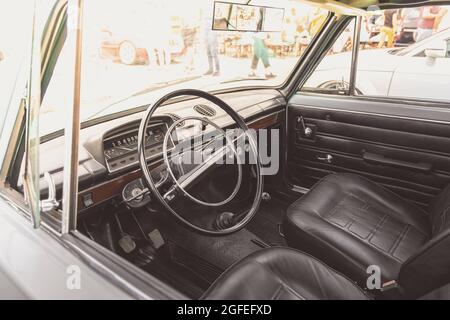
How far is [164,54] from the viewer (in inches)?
184

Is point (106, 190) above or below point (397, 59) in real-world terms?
below

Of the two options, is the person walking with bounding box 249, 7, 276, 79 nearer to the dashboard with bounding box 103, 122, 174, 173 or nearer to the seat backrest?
the dashboard with bounding box 103, 122, 174, 173

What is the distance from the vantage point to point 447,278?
43.3 inches

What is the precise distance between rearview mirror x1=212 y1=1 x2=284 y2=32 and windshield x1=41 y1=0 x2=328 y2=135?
3 cm

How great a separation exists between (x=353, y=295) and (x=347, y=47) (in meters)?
1.77

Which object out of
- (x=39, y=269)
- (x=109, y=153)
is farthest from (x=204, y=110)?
(x=39, y=269)

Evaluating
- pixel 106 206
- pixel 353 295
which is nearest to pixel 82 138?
pixel 106 206

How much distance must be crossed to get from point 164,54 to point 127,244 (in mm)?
3425

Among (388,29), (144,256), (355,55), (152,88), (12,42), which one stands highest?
(388,29)

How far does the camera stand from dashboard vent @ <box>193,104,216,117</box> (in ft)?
6.81

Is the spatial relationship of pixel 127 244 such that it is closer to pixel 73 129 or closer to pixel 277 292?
pixel 277 292

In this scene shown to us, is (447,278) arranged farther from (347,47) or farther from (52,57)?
(347,47)
